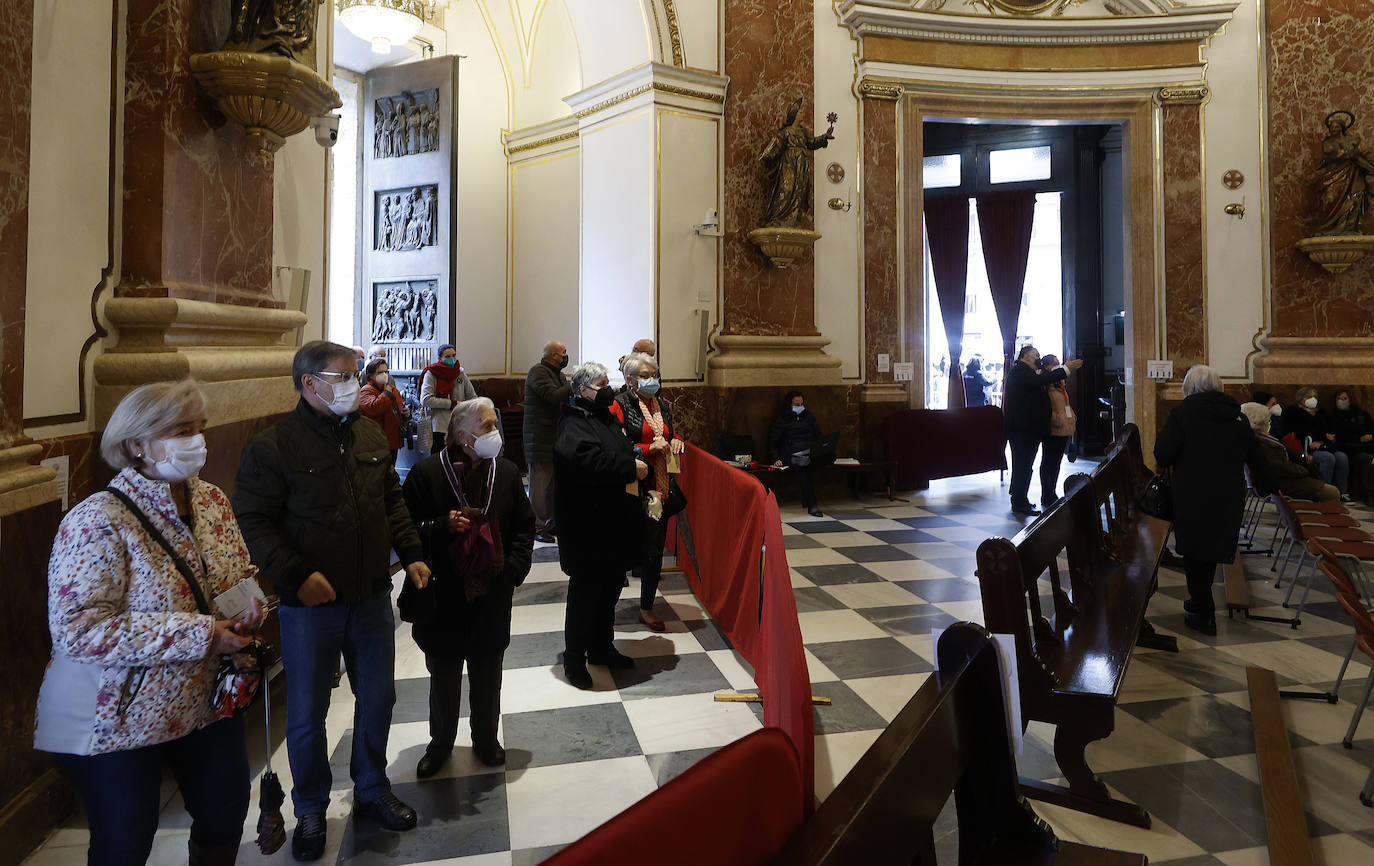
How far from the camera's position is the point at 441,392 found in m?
8.70

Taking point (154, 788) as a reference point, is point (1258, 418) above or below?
above

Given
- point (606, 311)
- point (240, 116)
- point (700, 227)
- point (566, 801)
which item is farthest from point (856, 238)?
point (566, 801)

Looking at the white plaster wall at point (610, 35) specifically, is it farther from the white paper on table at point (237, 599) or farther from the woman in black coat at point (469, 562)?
the white paper on table at point (237, 599)

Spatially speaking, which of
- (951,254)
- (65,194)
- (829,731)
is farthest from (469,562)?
(951,254)

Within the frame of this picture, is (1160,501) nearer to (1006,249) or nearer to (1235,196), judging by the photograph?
(1235,196)

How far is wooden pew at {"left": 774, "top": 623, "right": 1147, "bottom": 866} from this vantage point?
50.8 inches

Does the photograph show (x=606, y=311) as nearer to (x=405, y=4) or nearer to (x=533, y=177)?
(x=533, y=177)

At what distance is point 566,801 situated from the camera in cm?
318

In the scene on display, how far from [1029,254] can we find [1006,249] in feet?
1.91

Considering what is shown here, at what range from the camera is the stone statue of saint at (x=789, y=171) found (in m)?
9.73

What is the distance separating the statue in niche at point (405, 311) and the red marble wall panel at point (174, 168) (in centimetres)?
591

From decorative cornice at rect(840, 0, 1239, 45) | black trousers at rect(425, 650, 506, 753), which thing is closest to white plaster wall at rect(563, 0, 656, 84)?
decorative cornice at rect(840, 0, 1239, 45)

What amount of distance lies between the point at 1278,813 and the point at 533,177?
11.0 m

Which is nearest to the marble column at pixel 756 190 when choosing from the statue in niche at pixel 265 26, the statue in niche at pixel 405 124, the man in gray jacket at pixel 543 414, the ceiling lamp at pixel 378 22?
the man in gray jacket at pixel 543 414
